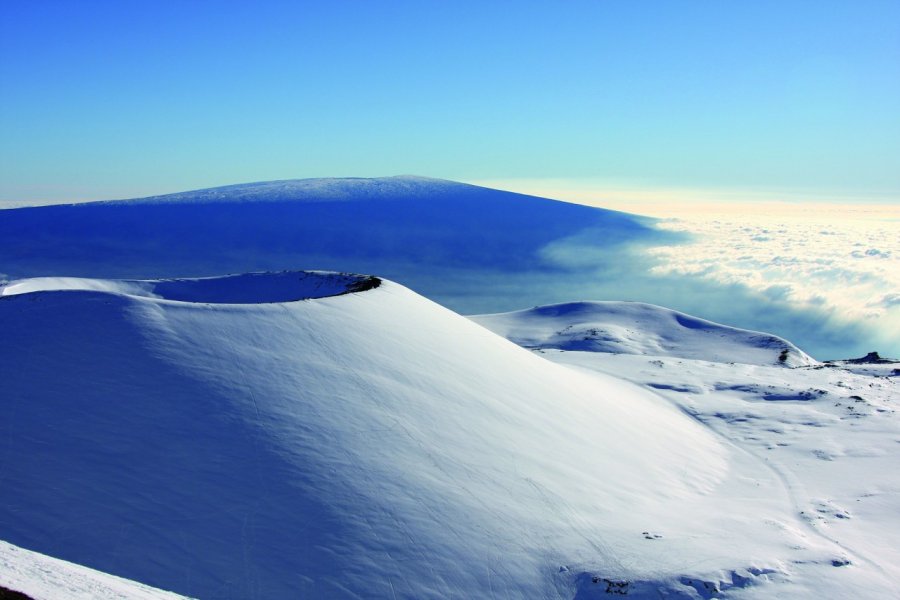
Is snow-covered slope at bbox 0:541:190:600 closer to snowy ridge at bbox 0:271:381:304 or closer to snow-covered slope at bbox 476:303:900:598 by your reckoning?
snow-covered slope at bbox 476:303:900:598

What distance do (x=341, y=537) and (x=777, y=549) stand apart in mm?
8377

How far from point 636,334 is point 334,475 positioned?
43661 millimetres

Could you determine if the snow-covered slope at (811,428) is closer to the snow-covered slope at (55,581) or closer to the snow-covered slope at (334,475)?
the snow-covered slope at (334,475)

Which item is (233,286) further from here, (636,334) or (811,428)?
(636,334)

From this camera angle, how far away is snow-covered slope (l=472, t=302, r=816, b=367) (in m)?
49.6

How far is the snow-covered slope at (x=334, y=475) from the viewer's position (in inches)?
477

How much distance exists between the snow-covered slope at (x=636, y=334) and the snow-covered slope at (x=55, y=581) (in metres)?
40.8

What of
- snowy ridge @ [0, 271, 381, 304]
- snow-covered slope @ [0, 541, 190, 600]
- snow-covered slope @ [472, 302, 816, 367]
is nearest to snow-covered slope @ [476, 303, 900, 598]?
snow-covered slope @ [472, 302, 816, 367]

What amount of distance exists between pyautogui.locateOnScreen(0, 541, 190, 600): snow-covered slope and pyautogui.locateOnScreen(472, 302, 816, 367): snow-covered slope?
4080 cm

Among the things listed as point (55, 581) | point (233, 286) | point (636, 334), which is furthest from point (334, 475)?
point (636, 334)

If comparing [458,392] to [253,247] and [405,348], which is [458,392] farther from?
[253,247]

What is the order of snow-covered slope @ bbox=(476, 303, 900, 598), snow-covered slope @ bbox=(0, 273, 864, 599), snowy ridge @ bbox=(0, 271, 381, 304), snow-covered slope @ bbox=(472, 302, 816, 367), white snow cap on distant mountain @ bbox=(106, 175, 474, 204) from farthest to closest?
white snow cap on distant mountain @ bbox=(106, 175, 474, 204)
snow-covered slope @ bbox=(472, 302, 816, 367)
snowy ridge @ bbox=(0, 271, 381, 304)
snow-covered slope @ bbox=(476, 303, 900, 598)
snow-covered slope @ bbox=(0, 273, 864, 599)

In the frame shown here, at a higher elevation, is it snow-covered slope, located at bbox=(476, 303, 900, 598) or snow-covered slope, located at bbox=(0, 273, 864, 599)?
snow-covered slope, located at bbox=(0, 273, 864, 599)

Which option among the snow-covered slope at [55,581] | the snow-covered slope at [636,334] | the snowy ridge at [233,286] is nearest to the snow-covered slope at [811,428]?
the snow-covered slope at [636,334]
